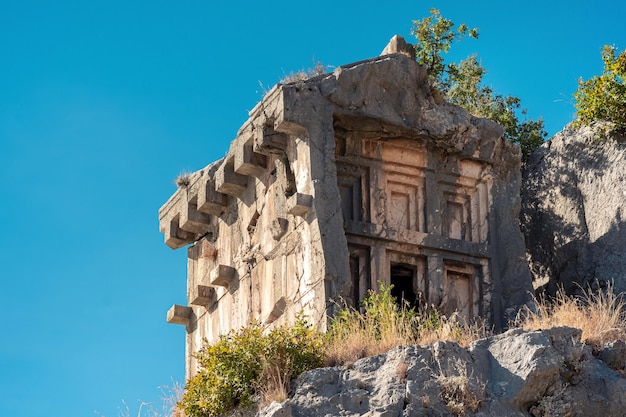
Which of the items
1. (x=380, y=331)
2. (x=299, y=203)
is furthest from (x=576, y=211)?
(x=380, y=331)

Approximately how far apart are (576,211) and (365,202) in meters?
4.21

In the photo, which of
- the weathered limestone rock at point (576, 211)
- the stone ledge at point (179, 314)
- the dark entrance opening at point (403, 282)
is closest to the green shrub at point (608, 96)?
the weathered limestone rock at point (576, 211)

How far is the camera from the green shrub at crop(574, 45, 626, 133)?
75.9 feet

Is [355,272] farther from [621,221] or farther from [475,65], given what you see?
[475,65]

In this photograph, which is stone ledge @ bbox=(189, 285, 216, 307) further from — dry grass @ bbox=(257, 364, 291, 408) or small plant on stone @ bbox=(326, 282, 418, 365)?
dry grass @ bbox=(257, 364, 291, 408)

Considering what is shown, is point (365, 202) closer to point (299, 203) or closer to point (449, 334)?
point (299, 203)

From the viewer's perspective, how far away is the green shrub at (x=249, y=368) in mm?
16578

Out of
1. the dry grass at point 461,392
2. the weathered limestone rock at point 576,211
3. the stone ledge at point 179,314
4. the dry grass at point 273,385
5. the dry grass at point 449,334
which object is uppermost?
the weathered limestone rock at point 576,211

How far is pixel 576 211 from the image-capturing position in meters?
24.1

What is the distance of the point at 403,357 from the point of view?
1603 cm

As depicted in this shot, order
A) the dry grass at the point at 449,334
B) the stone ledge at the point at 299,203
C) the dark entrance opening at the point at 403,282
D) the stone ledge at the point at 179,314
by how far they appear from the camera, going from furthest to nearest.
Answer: the stone ledge at the point at 179,314
the dark entrance opening at the point at 403,282
the stone ledge at the point at 299,203
the dry grass at the point at 449,334

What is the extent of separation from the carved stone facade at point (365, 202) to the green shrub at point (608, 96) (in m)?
1.43

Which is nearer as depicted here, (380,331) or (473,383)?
(473,383)

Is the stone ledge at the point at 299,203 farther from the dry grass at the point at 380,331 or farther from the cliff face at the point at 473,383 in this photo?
the cliff face at the point at 473,383
